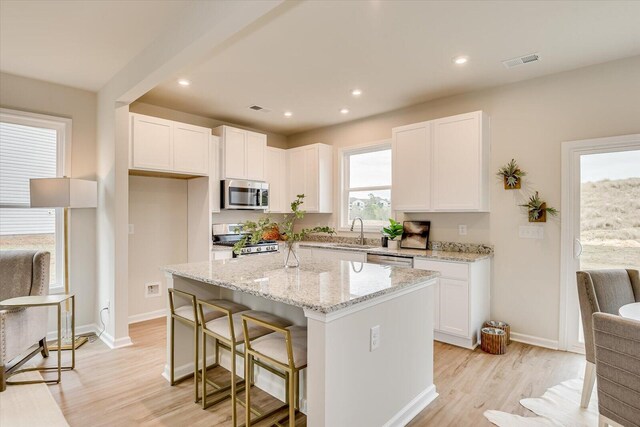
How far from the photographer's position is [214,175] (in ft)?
14.6

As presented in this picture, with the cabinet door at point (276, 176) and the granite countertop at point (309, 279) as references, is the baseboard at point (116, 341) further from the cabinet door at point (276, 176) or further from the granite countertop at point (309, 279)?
the cabinet door at point (276, 176)

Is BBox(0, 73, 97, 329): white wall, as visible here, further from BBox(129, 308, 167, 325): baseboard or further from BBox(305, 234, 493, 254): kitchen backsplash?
BBox(305, 234, 493, 254): kitchen backsplash

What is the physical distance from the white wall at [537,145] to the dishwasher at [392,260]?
723mm

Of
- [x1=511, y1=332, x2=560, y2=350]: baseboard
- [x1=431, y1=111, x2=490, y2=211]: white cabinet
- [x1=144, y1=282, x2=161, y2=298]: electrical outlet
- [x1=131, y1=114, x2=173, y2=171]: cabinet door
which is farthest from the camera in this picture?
[x1=144, y1=282, x2=161, y2=298]: electrical outlet

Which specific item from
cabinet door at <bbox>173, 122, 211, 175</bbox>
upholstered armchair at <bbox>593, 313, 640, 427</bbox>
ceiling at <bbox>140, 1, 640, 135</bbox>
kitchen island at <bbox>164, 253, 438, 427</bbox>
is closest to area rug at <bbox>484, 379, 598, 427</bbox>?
kitchen island at <bbox>164, 253, 438, 427</bbox>

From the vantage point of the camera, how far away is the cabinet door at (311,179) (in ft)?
16.7

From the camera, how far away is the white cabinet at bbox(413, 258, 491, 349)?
10.9 feet

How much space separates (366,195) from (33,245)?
158 inches

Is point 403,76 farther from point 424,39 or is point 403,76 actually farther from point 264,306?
point 264,306

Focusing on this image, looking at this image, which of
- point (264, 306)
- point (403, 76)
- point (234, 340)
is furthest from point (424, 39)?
point (234, 340)

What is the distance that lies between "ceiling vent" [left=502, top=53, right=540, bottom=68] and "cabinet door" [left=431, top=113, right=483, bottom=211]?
22.0 inches

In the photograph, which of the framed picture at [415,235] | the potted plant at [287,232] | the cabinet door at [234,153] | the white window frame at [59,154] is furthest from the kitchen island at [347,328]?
the cabinet door at [234,153]

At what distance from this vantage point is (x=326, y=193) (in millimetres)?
5176

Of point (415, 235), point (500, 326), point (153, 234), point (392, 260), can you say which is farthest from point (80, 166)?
point (500, 326)
